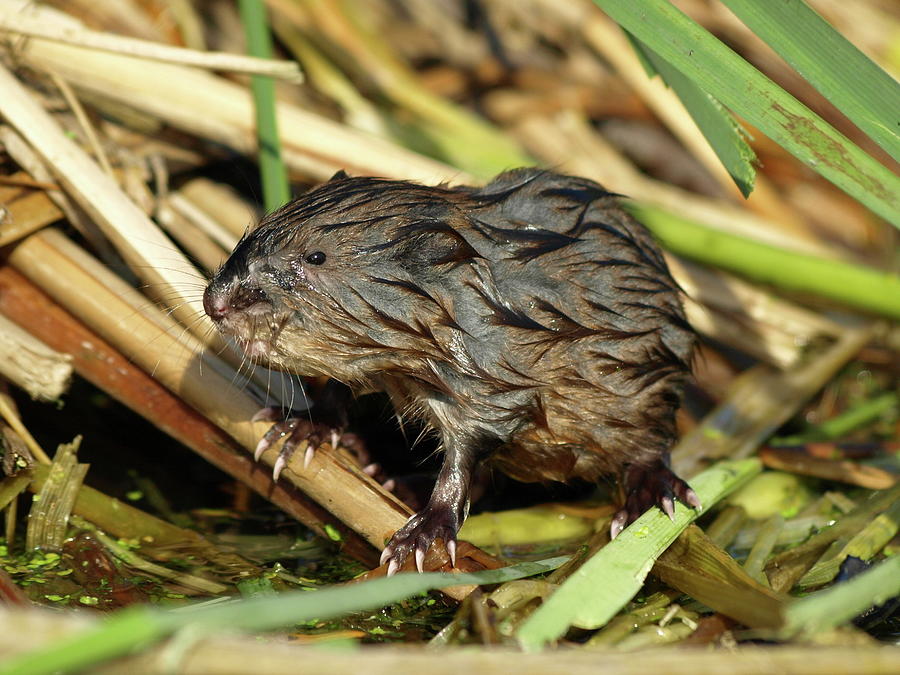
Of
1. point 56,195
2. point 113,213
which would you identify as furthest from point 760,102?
point 56,195

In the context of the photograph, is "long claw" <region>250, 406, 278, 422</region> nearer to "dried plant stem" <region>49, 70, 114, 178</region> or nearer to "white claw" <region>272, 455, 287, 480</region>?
"white claw" <region>272, 455, 287, 480</region>

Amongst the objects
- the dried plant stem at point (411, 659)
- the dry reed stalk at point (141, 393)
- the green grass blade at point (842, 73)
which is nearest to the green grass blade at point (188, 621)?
the dried plant stem at point (411, 659)

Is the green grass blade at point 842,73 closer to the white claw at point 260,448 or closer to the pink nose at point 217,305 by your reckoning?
the pink nose at point 217,305

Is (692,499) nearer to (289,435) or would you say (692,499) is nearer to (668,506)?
(668,506)

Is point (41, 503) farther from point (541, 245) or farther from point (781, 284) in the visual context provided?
point (781, 284)

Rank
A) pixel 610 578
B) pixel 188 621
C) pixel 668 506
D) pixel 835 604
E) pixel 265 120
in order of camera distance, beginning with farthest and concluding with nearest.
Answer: pixel 265 120 → pixel 668 506 → pixel 610 578 → pixel 835 604 → pixel 188 621

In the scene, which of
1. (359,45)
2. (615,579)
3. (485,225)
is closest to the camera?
(615,579)

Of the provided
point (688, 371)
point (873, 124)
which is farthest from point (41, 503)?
point (873, 124)
